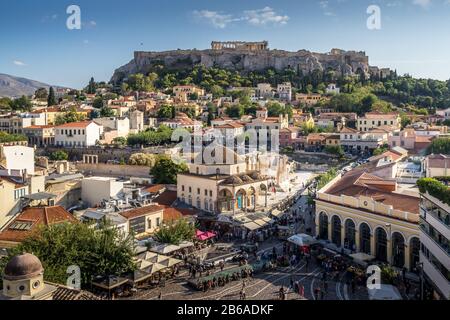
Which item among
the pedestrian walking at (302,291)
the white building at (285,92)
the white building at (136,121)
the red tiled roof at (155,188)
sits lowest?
the pedestrian walking at (302,291)

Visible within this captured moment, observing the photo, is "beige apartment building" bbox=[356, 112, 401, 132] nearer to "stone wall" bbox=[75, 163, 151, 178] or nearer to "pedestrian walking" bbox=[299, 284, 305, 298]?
"stone wall" bbox=[75, 163, 151, 178]

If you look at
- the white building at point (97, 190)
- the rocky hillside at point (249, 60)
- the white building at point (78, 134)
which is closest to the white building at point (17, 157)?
the white building at point (97, 190)

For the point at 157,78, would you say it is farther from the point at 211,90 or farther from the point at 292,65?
the point at 292,65

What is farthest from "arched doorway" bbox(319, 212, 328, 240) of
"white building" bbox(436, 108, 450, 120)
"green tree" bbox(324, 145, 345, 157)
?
"white building" bbox(436, 108, 450, 120)

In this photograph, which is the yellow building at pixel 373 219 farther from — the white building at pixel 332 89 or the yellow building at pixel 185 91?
the white building at pixel 332 89

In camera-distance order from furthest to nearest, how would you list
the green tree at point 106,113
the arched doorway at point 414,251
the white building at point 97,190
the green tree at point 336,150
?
the green tree at point 106,113 < the green tree at point 336,150 < the white building at point 97,190 < the arched doorway at point 414,251
